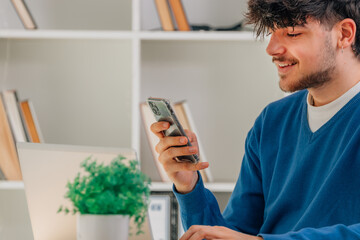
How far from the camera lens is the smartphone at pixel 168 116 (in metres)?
0.94

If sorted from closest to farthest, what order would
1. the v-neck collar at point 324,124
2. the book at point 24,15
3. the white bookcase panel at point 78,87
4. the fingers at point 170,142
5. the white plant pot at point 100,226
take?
1. the white plant pot at point 100,226
2. the fingers at point 170,142
3. the v-neck collar at point 324,124
4. the book at point 24,15
5. the white bookcase panel at point 78,87

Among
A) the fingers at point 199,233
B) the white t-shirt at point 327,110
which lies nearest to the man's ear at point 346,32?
the white t-shirt at point 327,110

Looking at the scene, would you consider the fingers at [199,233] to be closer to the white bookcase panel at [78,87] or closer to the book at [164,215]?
the book at [164,215]

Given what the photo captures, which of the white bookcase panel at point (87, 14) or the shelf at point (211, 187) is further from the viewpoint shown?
the white bookcase panel at point (87, 14)

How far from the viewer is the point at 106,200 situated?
0.71 metres

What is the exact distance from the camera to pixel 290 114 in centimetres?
138

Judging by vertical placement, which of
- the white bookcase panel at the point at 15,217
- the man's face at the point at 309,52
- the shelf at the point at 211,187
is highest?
the man's face at the point at 309,52

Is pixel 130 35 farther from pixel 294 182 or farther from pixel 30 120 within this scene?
pixel 294 182

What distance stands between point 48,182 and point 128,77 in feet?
4.09

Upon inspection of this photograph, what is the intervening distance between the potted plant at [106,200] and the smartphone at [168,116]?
0.22 metres

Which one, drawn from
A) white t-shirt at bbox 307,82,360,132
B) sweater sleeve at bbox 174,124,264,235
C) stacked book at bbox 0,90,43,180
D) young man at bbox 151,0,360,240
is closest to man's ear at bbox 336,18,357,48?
young man at bbox 151,0,360,240

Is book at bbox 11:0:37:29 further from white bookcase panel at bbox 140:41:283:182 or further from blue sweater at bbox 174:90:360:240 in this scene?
blue sweater at bbox 174:90:360:240

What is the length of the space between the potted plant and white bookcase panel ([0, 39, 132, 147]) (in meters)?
1.32

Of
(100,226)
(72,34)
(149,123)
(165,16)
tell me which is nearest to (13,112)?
(72,34)
